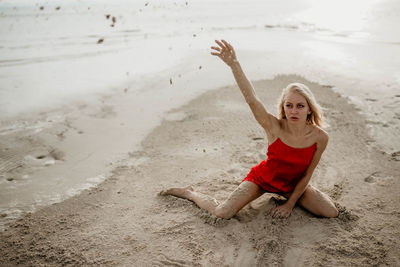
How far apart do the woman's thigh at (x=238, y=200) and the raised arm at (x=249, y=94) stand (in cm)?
58

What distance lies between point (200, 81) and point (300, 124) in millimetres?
4278

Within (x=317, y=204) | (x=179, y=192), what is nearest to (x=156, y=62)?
(x=179, y=192)

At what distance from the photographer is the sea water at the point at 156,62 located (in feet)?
15.0

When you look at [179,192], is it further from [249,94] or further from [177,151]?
[249,94]

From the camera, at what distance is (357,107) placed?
5211 mm

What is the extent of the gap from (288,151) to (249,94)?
641 millimetres

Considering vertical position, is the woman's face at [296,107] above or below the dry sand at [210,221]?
above

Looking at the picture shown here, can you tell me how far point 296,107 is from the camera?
105 inches

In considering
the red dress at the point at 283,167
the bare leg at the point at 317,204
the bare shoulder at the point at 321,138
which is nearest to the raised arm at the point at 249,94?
the red dress at the point at 283,167

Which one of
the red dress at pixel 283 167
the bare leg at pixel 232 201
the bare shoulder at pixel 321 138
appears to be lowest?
the bare leg at pixel 232 201

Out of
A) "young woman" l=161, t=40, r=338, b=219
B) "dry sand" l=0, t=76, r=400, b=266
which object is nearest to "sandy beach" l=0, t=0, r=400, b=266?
"dry sand" l=0, t=76, r=400, b=266

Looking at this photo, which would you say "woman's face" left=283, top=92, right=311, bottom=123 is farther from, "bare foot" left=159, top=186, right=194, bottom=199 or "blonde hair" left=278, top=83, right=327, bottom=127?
"bare foot" left=159, top=186, right=194, bottom=199

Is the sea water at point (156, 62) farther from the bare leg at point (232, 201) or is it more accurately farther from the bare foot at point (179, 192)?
the bare leg at point (232, 201)

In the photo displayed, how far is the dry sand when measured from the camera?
97.7 inches
